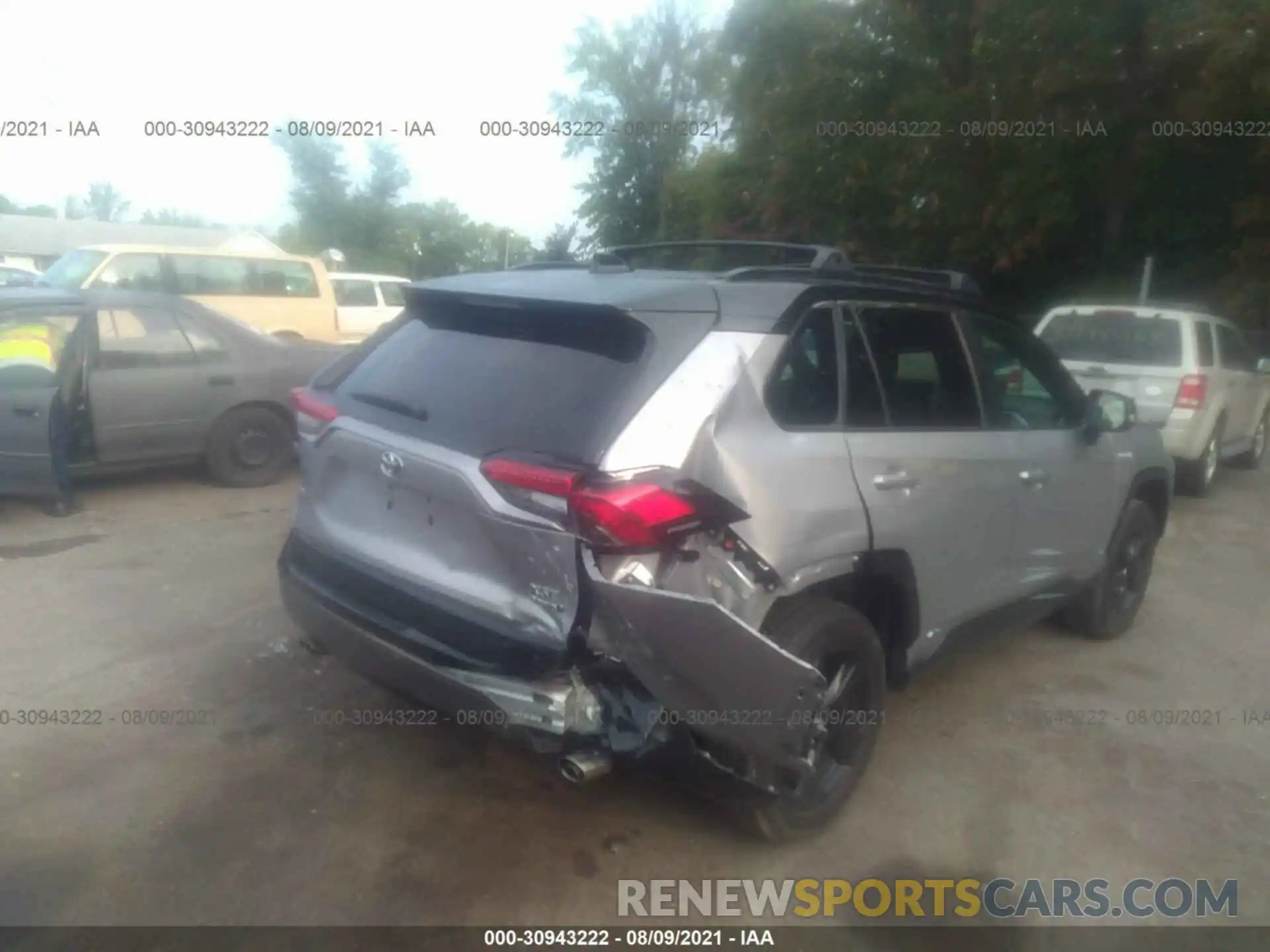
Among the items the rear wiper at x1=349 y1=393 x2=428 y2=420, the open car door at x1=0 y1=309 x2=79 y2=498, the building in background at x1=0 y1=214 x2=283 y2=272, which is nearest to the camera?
the rear wiper at x1=349 y1=393 x2=428 y2=420

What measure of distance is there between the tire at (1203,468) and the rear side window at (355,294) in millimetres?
12747

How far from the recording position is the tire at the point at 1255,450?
10711 millimetres

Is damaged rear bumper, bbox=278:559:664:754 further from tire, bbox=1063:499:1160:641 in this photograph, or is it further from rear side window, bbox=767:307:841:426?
tire, bbox=1063:499:1160:641

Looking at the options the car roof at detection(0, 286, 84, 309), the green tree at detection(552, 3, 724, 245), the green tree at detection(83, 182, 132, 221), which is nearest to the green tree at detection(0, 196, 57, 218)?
the green tree at detection(83, 182, 132, 221)

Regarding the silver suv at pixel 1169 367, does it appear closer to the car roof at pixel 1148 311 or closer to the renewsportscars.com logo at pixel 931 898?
the car roof at pixel 1148 311

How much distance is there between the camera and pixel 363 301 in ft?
57.0

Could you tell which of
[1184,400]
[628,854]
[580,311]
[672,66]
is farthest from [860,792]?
[672,66]

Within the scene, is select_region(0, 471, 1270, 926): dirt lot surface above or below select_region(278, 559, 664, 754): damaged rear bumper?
below

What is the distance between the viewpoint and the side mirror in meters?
4.62

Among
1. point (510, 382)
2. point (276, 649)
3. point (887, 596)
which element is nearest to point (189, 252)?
point (276, 649)

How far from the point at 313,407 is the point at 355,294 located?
14530mm

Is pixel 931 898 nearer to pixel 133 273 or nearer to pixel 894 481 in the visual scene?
pixel 894 481

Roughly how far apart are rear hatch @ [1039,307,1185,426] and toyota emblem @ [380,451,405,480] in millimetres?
7153

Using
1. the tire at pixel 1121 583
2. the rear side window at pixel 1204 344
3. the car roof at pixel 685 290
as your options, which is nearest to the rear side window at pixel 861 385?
the car roof at pixel 685 290
